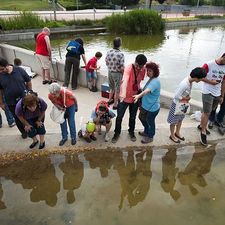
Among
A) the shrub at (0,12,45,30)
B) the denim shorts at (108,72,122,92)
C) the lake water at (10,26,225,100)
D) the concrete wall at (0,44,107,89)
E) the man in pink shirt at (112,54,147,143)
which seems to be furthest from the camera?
the shrub at (0,12,45,30)

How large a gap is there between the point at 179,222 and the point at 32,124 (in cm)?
303

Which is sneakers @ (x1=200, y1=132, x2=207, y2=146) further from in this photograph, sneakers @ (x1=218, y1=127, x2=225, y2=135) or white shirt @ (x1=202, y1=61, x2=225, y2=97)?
white shirt @ (x1=202, y1=61, x2=225, y2=97)

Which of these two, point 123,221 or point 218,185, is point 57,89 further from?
point 218,185

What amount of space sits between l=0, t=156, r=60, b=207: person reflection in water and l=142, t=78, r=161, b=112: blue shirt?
2053 mm

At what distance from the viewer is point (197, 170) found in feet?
16.2

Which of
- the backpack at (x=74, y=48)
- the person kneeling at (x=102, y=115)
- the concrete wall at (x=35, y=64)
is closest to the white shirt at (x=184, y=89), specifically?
the person kneeling at (x=102, y=115)

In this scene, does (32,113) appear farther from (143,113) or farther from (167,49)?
(167,49)

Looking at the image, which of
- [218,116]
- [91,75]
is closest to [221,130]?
[218,116]

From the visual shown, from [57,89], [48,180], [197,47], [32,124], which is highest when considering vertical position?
[57,89]

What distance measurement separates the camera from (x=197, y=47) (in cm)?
2138

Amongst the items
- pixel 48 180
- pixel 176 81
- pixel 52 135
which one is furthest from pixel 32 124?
pixel 176 81

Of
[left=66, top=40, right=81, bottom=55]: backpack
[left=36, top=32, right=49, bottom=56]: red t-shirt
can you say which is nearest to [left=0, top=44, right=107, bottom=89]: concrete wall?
[left=36, top=32, right=49, bottom=56]: red t-shirt

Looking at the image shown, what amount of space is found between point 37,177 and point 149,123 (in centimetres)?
229

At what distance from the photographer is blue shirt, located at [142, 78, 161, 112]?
15.9ft
